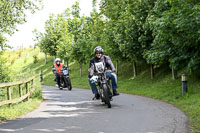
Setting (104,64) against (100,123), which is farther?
(104,64)

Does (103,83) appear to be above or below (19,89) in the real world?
above

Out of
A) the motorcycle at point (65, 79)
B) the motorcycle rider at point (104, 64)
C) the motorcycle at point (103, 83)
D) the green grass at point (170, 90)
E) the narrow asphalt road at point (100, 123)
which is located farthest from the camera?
the motorcycle at point (65, 79)

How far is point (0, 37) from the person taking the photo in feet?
45.9

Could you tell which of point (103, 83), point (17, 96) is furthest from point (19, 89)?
point (103, 83)

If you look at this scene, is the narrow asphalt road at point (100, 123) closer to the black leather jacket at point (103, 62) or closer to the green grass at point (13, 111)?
the green grass at point (13, 111)

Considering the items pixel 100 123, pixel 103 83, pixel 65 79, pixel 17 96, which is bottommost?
pixel 100 123

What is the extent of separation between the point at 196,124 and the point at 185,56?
7.78 metres

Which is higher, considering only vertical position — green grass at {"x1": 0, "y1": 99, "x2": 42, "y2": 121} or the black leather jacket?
the black leather jacket

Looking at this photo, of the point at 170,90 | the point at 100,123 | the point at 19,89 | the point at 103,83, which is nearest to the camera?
the point at 100,123

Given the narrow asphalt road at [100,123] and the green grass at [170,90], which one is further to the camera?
the green grass at [170,90]

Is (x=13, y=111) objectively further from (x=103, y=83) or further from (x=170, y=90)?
(x=170, y=90)

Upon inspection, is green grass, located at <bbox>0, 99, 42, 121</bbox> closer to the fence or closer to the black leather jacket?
the fence

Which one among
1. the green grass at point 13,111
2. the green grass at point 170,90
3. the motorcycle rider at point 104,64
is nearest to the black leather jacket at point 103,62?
the motorcycle rider at point 104,64

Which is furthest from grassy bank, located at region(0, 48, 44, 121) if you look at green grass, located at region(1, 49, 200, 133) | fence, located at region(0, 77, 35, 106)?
green grass, located at region(1, 49, 200, 133)
